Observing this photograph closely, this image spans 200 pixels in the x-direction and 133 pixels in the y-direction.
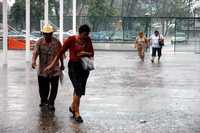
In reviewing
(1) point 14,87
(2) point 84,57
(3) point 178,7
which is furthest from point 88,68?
(3) point 178,7

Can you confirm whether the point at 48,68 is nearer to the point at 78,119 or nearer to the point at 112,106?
the point at 78,119

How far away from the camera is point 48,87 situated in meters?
11.0

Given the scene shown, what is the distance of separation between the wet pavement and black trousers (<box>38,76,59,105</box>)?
0.24 metres

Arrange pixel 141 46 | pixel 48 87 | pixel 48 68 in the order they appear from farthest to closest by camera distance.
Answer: pixel 141 46 → pixel 48 87 → pixel 48 68

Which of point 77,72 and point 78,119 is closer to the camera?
point 78,119

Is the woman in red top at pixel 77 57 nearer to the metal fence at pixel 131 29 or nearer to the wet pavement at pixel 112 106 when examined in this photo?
the wet pavement at pixel 112 106

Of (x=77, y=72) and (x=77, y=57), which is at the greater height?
(x=77, y=57)

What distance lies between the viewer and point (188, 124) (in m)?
9.51

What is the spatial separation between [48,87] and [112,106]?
1.38 metres

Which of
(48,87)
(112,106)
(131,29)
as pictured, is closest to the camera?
(48,87)

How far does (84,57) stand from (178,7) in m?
67.0

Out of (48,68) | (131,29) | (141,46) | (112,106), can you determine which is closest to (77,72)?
(48,68)

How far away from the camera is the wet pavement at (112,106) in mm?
9188

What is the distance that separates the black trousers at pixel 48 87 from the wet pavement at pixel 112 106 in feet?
0.80
